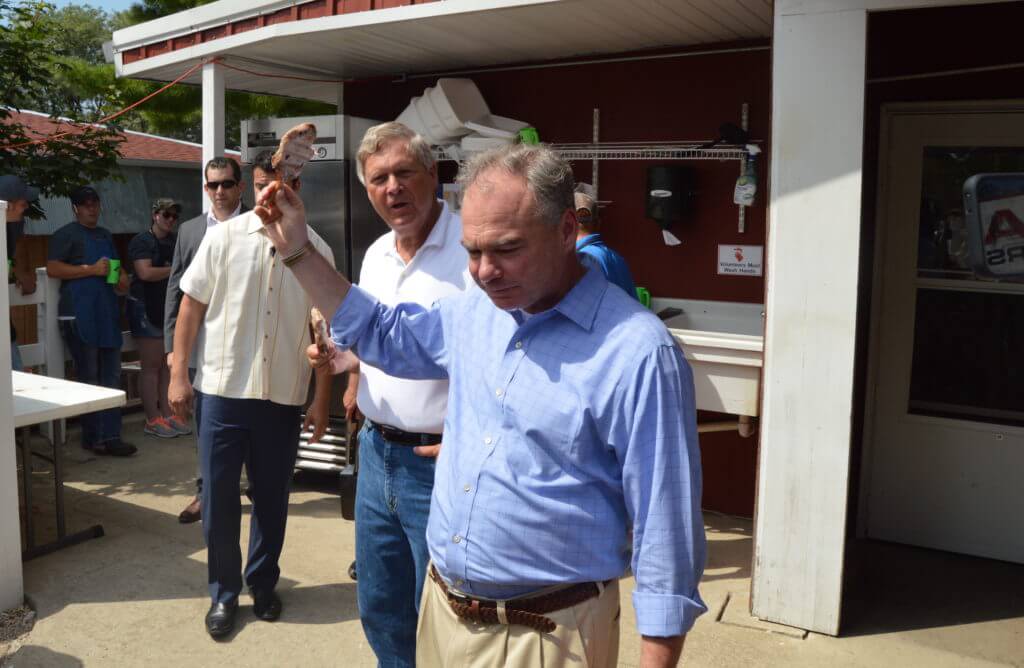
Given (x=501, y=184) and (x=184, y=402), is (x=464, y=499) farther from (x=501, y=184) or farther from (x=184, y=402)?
(x=184, y=402)

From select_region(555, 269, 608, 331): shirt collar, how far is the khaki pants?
0.54 metres

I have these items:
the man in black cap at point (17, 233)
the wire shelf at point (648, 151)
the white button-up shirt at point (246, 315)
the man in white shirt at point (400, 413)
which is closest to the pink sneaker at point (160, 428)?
the man in black cap at point (17, 233)

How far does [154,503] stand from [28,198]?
2.03 m

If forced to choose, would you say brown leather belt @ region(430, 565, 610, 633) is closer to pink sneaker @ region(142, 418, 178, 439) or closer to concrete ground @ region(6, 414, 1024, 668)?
concrete ground @ region(6, 414, 1024, 668)

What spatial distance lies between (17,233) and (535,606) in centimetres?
546

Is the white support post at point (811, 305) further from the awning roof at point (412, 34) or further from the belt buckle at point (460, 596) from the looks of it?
the belt buckle at point (460, 596)

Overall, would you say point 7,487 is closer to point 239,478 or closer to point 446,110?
point 239,478

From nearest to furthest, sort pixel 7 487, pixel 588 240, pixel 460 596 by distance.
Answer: pixel 460 596
pixel 7 487
pixel 588 240

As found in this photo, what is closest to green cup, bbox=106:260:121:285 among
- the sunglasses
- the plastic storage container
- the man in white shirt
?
the sunglasses

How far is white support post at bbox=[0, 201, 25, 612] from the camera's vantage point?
3775 mm

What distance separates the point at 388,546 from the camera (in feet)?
8.56

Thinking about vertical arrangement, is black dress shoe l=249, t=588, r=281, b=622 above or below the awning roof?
below

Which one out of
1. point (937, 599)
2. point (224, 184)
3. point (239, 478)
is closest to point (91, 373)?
point (224, 184)

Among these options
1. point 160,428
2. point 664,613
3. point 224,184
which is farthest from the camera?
point 160,428
